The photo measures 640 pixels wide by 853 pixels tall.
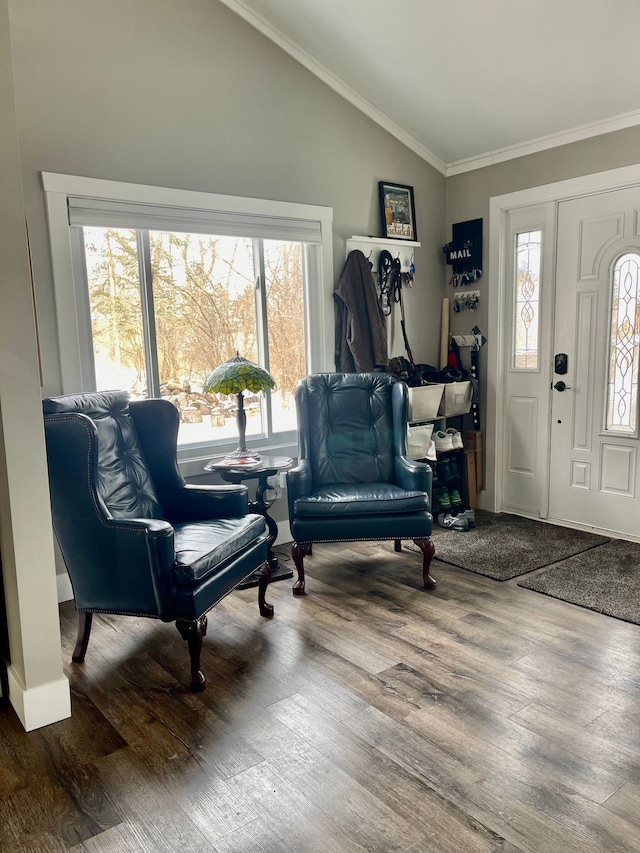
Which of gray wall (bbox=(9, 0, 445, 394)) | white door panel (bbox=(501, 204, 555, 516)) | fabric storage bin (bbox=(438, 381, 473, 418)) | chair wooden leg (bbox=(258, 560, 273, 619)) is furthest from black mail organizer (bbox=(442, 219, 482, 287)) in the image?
chair wooden leg (bbox=(258, 560, 273, 619))

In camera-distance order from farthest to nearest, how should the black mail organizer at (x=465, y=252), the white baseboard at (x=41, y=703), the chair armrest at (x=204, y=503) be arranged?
the black mail organizer at (x=465, y=252) < the chair armrest at (x=204, y=503) < the white baseboard at (x=41, y=703)

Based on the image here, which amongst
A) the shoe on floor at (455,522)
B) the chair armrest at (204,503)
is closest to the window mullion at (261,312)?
the chair armrest at (204,503)

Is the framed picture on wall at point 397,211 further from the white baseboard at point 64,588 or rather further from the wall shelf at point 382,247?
the white baseboard at point 64,588

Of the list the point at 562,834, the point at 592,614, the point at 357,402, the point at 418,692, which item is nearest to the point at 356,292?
the point at 357,402

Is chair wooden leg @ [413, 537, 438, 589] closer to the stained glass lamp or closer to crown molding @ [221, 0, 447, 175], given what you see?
the stained glass lamp

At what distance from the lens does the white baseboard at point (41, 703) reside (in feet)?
7.09

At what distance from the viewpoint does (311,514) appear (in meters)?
3.28

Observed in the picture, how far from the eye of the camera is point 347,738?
2.08 metres

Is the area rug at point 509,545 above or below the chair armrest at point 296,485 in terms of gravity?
below

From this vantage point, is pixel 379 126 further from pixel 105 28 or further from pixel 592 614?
pixel 592 614

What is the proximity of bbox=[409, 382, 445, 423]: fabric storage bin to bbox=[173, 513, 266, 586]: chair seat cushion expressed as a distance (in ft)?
5.22

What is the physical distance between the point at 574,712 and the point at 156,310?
2762mm

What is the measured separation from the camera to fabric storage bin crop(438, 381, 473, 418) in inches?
173

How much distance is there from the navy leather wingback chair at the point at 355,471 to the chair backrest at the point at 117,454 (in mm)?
758
